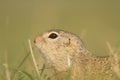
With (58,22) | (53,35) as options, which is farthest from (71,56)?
(58,22)

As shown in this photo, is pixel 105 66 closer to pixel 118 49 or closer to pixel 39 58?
pixel 118 49

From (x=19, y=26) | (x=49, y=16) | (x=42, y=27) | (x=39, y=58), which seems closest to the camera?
(x=39, y=58)

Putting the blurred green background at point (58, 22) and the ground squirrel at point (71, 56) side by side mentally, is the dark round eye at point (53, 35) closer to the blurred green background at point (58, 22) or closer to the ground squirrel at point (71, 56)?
the ground squirrel at point (71, 56)

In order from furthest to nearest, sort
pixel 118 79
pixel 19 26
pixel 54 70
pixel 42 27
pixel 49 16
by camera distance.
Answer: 1. pixel 19 26
2. pixel 49 16
3. pixel 42 27
4. pixel 54 70
5. pixel 118 79

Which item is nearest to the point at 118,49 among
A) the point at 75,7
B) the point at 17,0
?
the point at 75,7

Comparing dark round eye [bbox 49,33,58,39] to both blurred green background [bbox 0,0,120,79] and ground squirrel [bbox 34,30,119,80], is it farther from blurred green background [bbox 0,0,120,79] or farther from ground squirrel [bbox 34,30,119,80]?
blurred green background [bbox 0,0,120,79]

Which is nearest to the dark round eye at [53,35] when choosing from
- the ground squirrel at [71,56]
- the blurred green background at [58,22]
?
the ground squirrel at [71,56]
